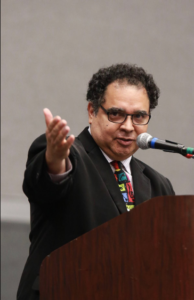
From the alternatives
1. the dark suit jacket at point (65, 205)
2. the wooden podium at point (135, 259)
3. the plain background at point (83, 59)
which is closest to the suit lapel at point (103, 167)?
the dark suit jacket at point (65, 205)

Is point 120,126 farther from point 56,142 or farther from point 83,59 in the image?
point 83,59

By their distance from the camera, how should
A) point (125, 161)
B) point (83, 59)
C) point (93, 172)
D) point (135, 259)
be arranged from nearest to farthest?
point (135, 259) < point (93, 172) < point (125, 161) < point (83, 59)

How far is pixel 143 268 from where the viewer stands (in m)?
1.15

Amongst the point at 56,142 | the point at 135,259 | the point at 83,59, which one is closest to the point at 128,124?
the point at 56,142

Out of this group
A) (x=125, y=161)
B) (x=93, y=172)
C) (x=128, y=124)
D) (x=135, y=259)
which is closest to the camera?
(x=135, y=259)

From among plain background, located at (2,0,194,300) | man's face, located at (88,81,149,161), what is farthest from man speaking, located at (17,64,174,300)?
plain background, located at (2,0,194,300)

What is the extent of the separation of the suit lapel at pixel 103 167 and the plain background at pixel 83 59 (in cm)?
167

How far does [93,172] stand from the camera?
1.73m

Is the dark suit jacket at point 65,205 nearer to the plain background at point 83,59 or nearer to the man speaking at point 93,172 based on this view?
the man speaking at point 93,172

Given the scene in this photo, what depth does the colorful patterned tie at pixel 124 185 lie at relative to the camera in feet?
5.93

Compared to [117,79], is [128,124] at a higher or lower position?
lower

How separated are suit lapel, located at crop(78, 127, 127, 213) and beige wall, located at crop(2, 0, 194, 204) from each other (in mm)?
1683

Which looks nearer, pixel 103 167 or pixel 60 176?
pixel 60 176

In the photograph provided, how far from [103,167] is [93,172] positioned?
0.10 meters
